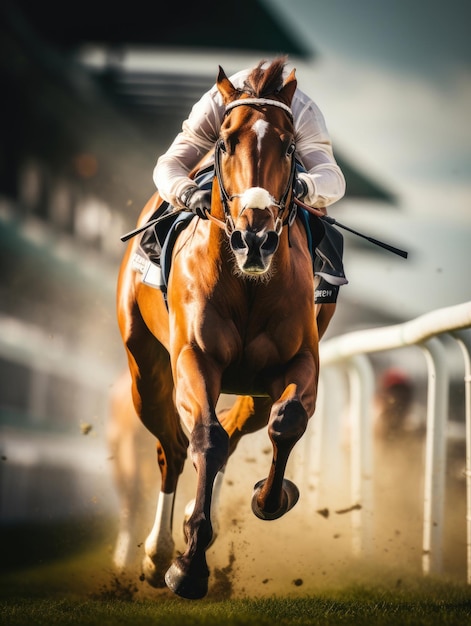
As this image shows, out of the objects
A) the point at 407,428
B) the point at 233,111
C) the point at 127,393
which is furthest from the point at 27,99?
the point at 233,111

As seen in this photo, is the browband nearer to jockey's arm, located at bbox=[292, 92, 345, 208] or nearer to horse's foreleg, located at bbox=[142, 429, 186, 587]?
jockey's arm, located at bbox=[292, 92, 345, 208]

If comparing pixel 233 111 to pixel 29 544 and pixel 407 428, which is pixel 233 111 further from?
pixel 407 428

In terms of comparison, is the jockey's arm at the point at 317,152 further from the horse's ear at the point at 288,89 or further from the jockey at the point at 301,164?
the horse's ear at the point at 288,89

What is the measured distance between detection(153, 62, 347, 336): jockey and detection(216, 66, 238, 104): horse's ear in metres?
0.04

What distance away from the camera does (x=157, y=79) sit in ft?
36.3

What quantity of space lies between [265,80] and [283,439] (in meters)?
1.27

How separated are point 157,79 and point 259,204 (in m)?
8.76

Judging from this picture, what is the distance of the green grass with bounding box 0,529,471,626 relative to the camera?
9.71 ft

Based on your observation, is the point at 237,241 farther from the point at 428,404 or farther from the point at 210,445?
the point at 428,404

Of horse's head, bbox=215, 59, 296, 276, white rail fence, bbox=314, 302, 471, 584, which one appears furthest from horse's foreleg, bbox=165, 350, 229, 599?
white rail fence, bbox=314, 302, 471, 584

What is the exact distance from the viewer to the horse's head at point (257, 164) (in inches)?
108

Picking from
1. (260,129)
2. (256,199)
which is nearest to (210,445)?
(256,199)

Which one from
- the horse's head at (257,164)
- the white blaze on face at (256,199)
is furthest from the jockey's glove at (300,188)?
the white blaze on face at (256,199)

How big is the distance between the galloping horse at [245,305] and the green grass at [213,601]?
310 mm
